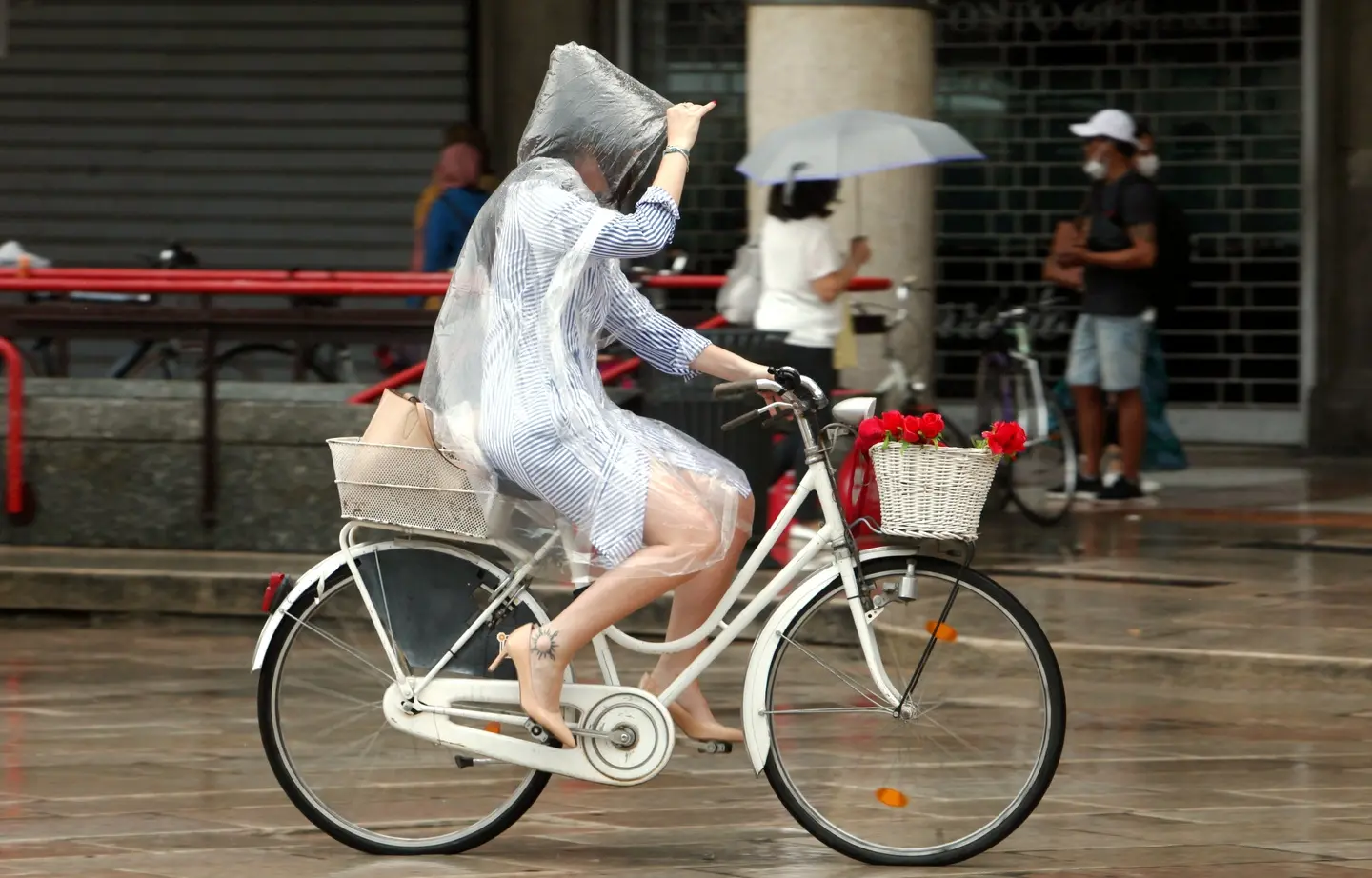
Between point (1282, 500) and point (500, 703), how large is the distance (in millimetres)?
8531

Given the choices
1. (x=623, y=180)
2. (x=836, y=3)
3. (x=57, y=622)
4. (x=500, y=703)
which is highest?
(x=836, y=3)

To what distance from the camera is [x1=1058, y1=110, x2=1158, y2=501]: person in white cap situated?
1235cm

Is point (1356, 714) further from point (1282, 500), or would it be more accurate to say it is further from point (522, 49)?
point (522, 49)

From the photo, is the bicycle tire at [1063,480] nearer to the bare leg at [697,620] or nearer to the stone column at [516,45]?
the stone column at [516,45]

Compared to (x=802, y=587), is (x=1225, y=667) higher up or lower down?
lower down

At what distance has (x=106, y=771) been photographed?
673cm

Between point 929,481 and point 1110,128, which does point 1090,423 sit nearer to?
point 1110,128

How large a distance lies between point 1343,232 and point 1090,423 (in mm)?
4073

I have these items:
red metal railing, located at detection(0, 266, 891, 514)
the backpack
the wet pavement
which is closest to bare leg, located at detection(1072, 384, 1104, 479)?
the wet pavement

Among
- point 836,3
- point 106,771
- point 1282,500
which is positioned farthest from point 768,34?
point 106,771

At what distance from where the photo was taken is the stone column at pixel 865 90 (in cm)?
1199

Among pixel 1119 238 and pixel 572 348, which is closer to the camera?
pixel 572 348

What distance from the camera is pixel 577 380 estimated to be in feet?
17.9

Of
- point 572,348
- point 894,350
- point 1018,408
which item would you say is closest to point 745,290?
point 894,350
